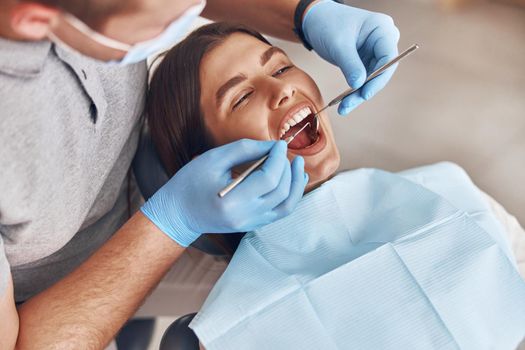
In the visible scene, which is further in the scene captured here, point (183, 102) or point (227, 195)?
point (183, 102)

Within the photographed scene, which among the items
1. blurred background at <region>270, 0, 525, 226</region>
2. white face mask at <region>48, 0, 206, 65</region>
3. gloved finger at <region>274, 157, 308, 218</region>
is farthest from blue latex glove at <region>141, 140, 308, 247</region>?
blurred background at <region>270, 0, 525, 226</region>

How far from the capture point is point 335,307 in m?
1.12

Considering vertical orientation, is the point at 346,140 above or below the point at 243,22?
below

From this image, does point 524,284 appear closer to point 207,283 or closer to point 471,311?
point 471,311

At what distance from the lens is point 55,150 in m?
1.00

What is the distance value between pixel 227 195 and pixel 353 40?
0.51 m

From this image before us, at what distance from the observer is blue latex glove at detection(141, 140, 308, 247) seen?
1.05 m

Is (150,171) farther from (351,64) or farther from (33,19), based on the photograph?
(33,19)

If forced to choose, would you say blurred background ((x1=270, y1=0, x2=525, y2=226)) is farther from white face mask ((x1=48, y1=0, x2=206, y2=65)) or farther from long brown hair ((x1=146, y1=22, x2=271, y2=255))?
white face mask ((x1=48, y1=0, x2=206, y2=65))

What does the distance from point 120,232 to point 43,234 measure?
0.15 m

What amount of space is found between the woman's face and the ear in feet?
2.19

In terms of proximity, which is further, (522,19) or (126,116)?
(522,19)

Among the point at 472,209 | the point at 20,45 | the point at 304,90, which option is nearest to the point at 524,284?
the point at 472,209

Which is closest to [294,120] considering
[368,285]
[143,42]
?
[368,285]
